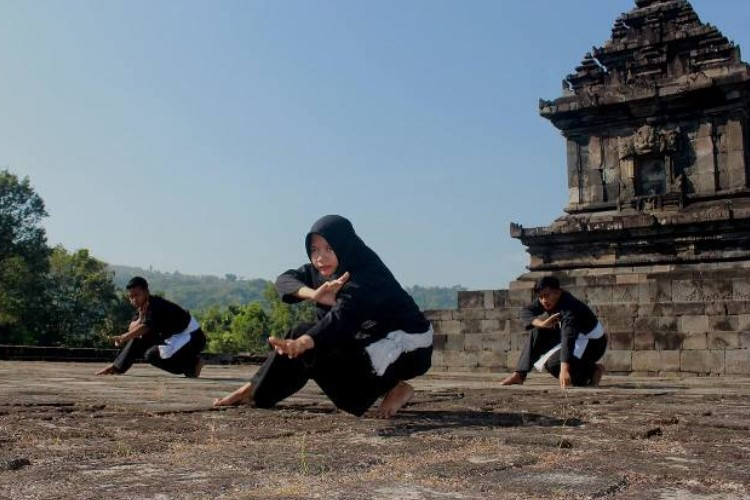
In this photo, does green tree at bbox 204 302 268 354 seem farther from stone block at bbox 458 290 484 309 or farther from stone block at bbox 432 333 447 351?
stone block at bbox 432 333 447 351

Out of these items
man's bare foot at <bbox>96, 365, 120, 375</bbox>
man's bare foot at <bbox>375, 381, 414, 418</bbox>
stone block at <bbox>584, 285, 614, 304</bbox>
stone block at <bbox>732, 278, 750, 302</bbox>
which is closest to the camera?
man's bare foot at <bbox>375, 381, 414, 418</bbox>

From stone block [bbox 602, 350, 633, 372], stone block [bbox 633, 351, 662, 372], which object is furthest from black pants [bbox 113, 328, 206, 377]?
stone block [bbox 633, 351, 662, 372]

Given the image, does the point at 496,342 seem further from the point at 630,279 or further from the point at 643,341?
the point at 630,279

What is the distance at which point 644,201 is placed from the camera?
18.4m

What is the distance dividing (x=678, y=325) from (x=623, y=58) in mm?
9251

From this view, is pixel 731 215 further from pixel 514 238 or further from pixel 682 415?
pixel 682 415

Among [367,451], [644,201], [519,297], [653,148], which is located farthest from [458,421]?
[653,148]

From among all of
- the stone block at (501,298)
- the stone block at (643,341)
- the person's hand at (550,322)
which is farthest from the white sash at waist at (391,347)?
the stone block at (501,298)

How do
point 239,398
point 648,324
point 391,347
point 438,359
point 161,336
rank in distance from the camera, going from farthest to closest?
1. point 438,359
2. point 648,324
3. point 161,336
4. point 239,398
5. point 391,347

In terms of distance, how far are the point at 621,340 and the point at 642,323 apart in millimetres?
467

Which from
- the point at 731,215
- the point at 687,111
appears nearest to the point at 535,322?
the point at 731,215

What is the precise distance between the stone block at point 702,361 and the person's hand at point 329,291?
Answer: 973cm

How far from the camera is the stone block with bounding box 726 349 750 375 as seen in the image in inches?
483

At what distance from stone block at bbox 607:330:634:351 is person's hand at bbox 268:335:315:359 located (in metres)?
9.97
